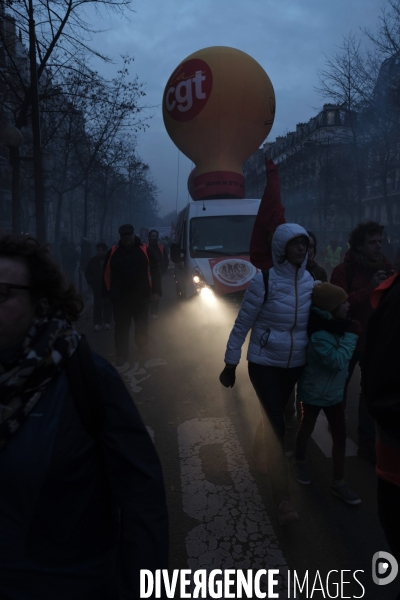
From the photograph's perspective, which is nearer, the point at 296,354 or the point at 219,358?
the point at 296,354

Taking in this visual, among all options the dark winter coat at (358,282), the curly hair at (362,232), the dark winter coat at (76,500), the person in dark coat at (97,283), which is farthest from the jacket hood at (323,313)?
the person in dark coat at (97,283)

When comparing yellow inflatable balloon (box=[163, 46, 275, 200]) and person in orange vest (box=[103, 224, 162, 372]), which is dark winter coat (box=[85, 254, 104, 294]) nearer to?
person in orange vest (box=[103, 224, 162, 372])

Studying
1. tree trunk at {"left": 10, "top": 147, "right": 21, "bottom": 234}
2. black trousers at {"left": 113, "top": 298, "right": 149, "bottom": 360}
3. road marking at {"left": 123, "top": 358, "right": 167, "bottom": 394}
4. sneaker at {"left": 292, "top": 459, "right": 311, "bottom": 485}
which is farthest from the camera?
tree trunk at {"left": 10, "top": 147, "right": 21, "bottom": 234}

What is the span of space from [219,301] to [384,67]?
14.6 m

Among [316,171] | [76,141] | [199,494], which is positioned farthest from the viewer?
[316,171]

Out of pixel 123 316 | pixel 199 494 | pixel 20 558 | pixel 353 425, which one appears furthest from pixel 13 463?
pixel 123 316

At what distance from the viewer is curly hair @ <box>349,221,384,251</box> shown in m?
4.06

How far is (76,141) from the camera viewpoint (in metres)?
20.7

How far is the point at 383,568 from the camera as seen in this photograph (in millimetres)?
2930

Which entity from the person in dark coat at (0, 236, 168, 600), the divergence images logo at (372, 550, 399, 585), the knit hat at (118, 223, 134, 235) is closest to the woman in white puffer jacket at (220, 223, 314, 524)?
the divergence images logo at (372, 550, 399, 585)

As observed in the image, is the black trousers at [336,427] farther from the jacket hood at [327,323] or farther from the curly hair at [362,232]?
the curly hair at [362,232]

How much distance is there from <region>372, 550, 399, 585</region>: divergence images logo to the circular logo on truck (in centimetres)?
596

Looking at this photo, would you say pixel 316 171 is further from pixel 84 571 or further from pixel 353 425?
pixel 84 571

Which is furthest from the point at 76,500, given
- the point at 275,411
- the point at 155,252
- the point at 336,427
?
the point at 155,252
